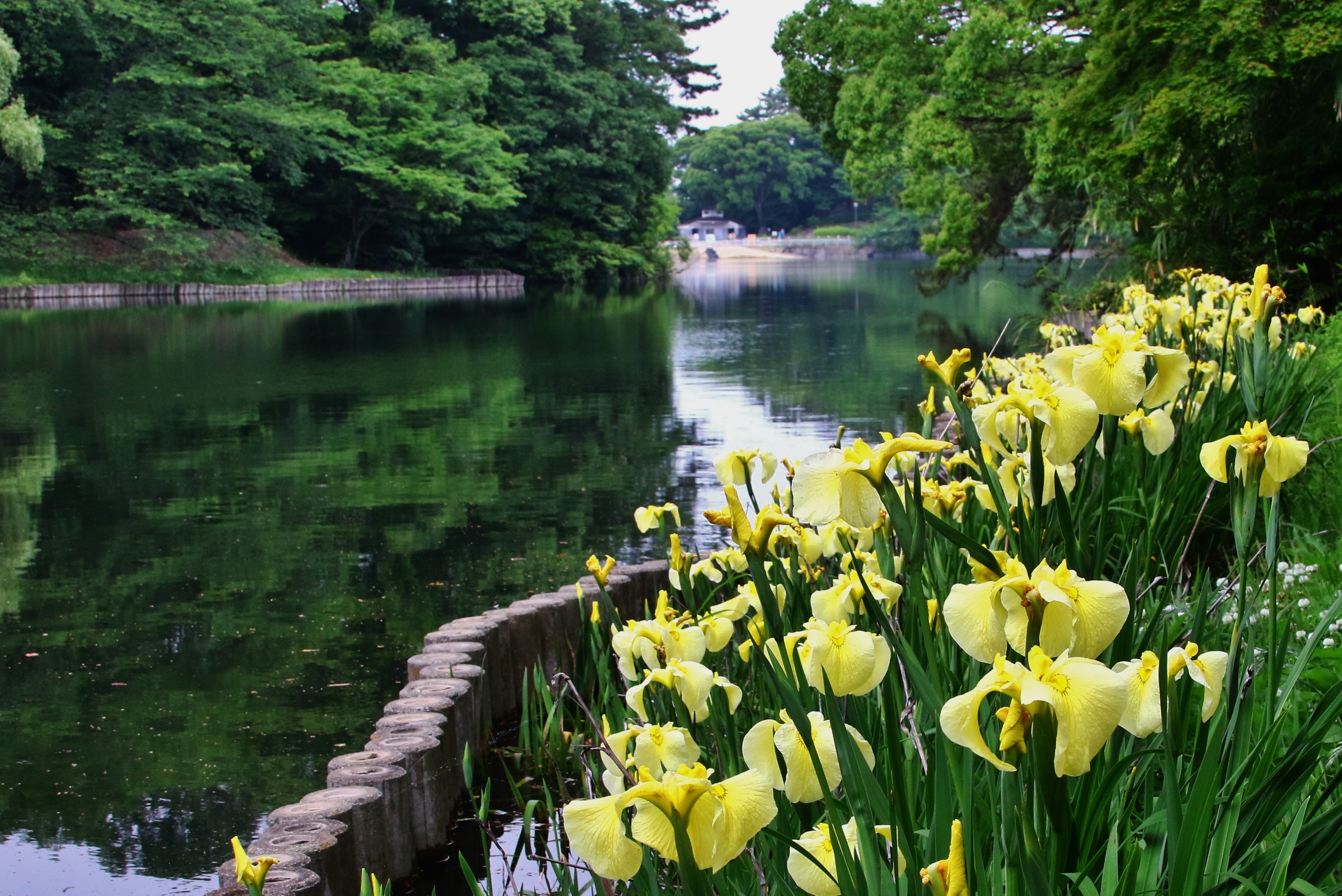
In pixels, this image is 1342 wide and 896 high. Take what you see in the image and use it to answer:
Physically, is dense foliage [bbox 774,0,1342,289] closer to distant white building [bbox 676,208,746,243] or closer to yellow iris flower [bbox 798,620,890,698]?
yellow iris flower [bbox 798,620,890,698]

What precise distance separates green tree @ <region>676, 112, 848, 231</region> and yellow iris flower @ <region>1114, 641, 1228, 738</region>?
89.0m

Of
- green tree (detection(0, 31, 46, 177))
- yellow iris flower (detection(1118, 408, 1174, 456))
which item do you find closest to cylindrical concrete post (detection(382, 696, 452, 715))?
yellow iris flower (detection(1118, 408, 1174, 456))

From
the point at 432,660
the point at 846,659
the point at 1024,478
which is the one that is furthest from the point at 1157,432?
the point at 432,660

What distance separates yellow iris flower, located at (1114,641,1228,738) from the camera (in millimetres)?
1061

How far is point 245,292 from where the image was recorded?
28484 mm

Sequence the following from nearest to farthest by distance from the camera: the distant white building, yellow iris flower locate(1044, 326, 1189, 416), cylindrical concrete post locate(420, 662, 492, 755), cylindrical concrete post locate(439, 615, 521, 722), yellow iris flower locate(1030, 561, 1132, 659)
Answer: yellow iris flower locate(1030, 561, 1132, 659)
yellow iris flower locate(1044, 326, 1189, 416)
cylindrical concrete post locate(420, 662, 492, 755)
cylindrical concrete post locate(439, 615, 521, 722)
the distant white building

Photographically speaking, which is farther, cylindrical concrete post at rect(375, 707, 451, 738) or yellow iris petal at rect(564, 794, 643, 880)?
cylindrical concrete post at rect(375, 707, 451, 738)

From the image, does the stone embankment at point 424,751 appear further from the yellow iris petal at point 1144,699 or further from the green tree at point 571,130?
the green tree at point 571,130

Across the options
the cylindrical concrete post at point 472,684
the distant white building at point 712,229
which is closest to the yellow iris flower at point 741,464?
the cylindrical concrete post at point 472,684

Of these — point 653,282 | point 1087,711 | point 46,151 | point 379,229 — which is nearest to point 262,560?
point 1087,711

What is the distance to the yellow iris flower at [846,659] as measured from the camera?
1.16m

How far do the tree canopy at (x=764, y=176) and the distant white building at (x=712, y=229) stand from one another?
2.14 feet

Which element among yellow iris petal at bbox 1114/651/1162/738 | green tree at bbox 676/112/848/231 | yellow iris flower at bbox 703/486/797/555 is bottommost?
yellow iris petal at bbox 1114/651/1162/738

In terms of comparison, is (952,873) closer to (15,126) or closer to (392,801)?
(392,801)
